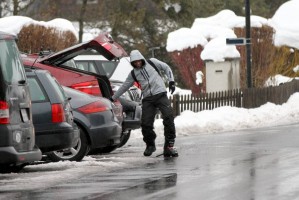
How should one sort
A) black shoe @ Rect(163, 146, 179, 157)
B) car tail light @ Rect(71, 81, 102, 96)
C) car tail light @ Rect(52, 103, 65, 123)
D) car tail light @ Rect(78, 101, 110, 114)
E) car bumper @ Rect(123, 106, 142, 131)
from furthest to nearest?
1. car bumper @ Rect(123, 106, 142, 131)
2. car tail light @ Rect(71, 81, 102, 96)
3. black shoe @ Rect(163, 146, 179, 157)
4. car tail light @ Rect(78, 101, 110, 114)
5. car tail light @ Rect(52, 103, 65, 123)

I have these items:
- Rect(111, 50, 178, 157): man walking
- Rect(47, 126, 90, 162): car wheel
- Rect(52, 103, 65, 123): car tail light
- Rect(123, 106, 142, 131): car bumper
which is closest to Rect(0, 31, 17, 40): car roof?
Rect(52, 103, 65, 123): car tail light

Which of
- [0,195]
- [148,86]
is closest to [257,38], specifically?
[148,86]

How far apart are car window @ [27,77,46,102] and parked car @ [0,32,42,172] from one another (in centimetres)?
186

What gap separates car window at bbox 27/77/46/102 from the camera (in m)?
A: 16.9

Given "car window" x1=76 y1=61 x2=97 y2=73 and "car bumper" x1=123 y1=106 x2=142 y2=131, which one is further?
"car window" x1=76 y1=61 x2=97 y2=73

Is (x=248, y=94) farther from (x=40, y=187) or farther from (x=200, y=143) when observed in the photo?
(x=40, y=187)

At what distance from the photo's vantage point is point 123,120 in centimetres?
2119

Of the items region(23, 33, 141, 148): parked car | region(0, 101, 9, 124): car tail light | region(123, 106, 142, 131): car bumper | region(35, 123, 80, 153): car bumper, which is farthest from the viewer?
region(123, 106, 142, 131): car bumper

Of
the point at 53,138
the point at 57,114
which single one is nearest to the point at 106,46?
the point at 57,114

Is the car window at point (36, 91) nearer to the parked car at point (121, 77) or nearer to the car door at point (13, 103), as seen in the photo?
the car door at point (13, 103)

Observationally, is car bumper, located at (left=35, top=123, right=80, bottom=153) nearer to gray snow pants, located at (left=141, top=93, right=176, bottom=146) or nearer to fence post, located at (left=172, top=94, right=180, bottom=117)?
gray snow pants, located at (left=141, top=93, right=176, bottom=146)

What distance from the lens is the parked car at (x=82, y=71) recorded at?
19562mm

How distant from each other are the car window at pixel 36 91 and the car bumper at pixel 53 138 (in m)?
0.53

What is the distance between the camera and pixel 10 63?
1468 cm
